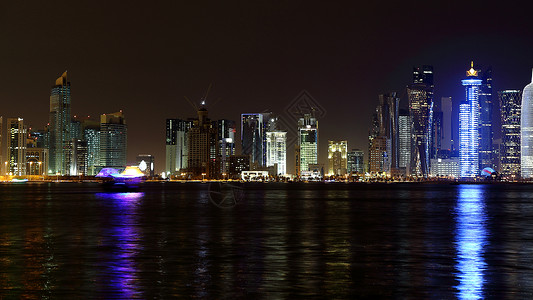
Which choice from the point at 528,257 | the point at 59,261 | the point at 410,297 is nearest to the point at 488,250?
the point at 528,257

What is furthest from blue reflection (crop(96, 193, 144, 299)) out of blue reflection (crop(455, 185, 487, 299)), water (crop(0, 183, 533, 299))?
blue reflection (crop(455, 185, 487, 299))

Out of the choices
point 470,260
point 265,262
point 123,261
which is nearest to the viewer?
point 265,262

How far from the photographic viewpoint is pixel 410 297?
26656 mm

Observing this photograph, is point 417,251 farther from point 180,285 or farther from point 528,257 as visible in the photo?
point 180,285

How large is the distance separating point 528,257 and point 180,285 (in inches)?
934

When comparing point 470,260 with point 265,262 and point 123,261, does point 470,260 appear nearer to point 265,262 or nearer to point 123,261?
point 265,262

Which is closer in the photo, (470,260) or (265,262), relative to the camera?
(265,262)

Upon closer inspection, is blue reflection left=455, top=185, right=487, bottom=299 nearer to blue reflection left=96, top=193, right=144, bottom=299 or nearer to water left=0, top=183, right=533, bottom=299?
water left=0, top=183, right=533, bottom=299

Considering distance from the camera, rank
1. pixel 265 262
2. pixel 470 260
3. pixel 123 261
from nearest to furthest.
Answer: pixel 265 262, pixel 123 261, pixel 470 260

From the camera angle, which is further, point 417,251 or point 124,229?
point 124,229

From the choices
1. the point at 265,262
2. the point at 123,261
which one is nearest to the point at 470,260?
the point at 265,262

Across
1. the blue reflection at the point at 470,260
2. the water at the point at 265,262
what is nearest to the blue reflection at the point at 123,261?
the water at the point at 265,262

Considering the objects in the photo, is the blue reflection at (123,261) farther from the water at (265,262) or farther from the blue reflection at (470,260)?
the blue reflection at (470,260)

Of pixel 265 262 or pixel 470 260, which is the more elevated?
pixel 265 262
